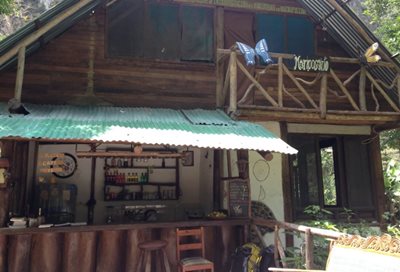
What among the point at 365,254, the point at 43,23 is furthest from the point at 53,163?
the point at 365,254

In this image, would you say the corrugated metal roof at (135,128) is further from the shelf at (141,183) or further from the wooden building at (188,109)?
the shelf at (141,183)

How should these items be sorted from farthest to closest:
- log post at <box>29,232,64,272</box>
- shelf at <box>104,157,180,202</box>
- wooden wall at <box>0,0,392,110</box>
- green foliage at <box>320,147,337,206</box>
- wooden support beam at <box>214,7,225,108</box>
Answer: green foliage at <box>320,147,337,206</box>
shelf at <box>104,157,180,202</box>
wooden support beam at <box>214,7,225,108</box>
wooden wall at <box>0,0,392,110</box>
log post at <box>29,232,64,272</box>

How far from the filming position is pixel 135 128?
5641 mm

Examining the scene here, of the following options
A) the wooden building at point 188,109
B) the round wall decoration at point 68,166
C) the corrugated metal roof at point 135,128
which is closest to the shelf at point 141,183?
the wooden building at point 188,109

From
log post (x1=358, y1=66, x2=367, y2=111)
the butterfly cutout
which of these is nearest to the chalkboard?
log post (x1=358, y1=66, x2=367, y2=111)

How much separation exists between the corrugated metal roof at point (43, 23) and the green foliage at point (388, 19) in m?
7.84

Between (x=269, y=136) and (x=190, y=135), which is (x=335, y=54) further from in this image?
(x=190, y=135)

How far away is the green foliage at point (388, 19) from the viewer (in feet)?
33.1

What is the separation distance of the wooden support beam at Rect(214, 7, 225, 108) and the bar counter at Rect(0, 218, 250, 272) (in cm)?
284

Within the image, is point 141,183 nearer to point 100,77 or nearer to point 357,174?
point 100,77

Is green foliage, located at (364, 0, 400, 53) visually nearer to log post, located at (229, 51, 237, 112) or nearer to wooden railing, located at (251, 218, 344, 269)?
log post, located at (229, 51, 237, 112)

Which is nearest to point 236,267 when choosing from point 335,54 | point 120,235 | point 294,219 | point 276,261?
point 276,261

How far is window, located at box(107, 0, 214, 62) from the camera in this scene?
772cm

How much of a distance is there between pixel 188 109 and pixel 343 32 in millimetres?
4035
